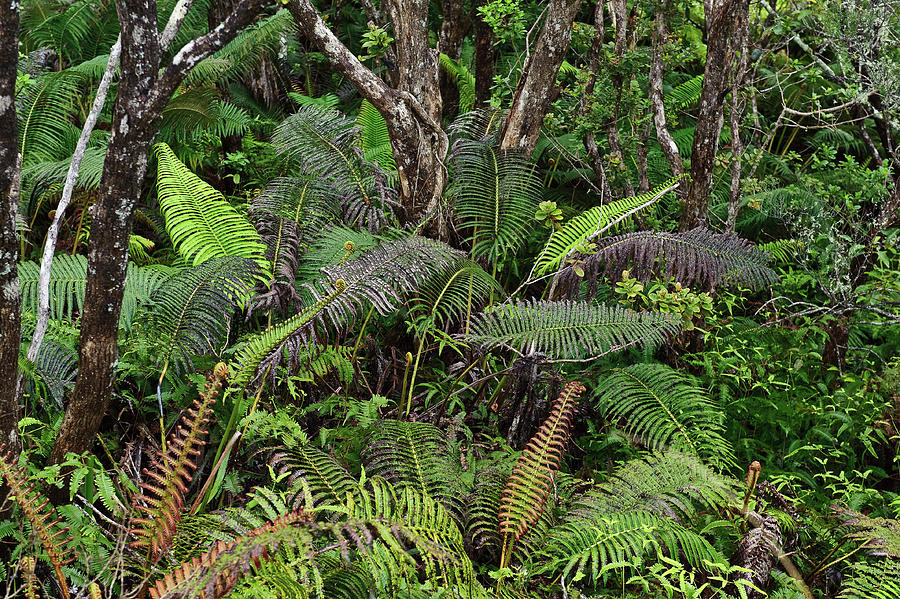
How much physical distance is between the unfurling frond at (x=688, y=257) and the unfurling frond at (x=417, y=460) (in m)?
1.31

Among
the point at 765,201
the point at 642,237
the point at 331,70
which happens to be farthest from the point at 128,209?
the point at 331,70

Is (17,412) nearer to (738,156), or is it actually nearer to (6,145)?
(6,145)

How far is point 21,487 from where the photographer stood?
6.93 ft

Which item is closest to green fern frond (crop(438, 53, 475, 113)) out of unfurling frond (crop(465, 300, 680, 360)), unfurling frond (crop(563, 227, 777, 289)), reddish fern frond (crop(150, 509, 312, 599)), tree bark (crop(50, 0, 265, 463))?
unfurling frond (crop(563, 227, 777, 289))

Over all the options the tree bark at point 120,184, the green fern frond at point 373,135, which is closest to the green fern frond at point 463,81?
the green fern frond at point 373,135

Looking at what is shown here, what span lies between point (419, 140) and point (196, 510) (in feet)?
8.32

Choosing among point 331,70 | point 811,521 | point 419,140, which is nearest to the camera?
point 811,521

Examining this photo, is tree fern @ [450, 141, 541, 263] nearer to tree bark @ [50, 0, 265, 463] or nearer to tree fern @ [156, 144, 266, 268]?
tree fern @ [156, 144, 266, 268]

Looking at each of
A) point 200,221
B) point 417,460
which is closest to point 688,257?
point 417,460

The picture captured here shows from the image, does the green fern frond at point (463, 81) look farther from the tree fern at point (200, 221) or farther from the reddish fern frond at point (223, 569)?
the reddish fern frond at point (223, 569)

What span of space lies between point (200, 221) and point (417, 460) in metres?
1.94

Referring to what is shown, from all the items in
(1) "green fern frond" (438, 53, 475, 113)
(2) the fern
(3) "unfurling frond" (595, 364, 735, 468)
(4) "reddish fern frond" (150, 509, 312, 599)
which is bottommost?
(3) "unfurling frond" (595, 364, 735, 468)

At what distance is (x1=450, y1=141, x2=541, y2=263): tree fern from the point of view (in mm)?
4293

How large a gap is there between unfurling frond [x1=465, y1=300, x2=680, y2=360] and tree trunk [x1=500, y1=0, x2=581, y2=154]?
60.7 inches
